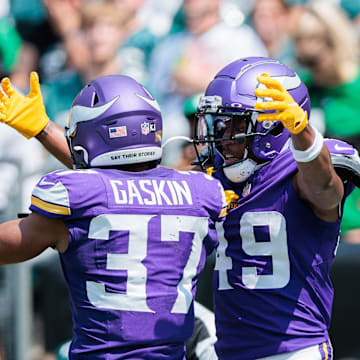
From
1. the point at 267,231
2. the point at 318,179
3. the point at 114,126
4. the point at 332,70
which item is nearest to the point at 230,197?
the point at 267,231

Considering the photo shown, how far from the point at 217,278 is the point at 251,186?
39 centimetres

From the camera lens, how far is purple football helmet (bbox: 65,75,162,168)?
2514 mm

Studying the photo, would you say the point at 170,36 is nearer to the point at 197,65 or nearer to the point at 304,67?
the point at 197,65

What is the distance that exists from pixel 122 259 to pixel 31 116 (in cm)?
109

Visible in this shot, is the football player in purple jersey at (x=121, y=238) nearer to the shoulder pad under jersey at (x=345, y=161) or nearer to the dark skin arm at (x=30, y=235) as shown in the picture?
the dark skin arm at (x=30, y=235)

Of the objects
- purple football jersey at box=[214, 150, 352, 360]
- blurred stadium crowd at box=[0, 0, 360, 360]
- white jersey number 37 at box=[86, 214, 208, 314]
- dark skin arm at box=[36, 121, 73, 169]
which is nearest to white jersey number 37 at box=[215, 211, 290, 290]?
purple football jersey at box=[214, 150, 352, 360]

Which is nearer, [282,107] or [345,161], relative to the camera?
[282,107]

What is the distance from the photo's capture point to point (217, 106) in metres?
2.80

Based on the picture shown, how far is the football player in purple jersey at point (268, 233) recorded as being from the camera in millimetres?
2664

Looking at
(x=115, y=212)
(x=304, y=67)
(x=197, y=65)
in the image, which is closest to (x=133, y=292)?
(x=115, y=212)

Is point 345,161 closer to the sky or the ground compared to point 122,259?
closer to the sky

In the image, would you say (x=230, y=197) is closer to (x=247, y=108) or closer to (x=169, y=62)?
(x=247, y=108)

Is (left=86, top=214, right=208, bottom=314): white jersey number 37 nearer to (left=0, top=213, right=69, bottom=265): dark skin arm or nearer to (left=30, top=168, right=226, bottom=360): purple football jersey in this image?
(left=30, top=168, right=226, bottom=360): purple football jersey

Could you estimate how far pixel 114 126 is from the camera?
8.25 feet
